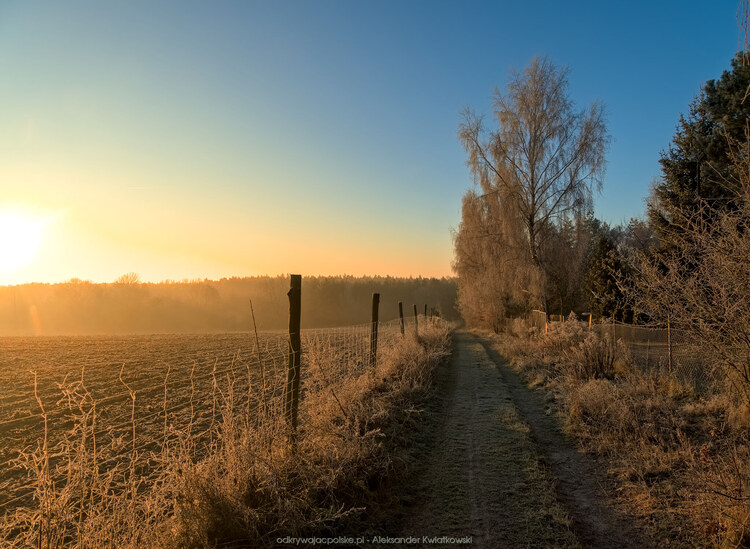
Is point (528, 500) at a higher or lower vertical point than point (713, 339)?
lower

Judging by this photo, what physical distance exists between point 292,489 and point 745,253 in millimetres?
4738

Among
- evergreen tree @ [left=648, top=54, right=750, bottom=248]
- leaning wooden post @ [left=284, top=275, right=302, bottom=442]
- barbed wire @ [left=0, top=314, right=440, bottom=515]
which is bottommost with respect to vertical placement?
barbed wire @ [left=0, top=314, right=440, bottom=515]

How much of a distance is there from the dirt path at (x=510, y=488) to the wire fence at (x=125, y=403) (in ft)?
5.91

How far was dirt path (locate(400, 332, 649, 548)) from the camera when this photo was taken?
3.82 meters

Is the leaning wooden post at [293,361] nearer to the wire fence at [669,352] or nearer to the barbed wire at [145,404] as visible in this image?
the barbed wire at [145,404]

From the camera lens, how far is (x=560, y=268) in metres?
19.8

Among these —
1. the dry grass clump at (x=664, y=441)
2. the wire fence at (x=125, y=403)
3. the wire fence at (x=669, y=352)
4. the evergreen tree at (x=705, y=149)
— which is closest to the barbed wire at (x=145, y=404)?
the wire fence at (x=125, y=403)

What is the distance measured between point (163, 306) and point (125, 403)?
5588 cm

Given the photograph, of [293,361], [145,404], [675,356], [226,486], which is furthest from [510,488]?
[675,356]

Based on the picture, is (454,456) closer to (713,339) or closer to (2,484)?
(713,339)

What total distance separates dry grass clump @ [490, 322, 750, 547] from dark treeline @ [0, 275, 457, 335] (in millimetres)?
39911

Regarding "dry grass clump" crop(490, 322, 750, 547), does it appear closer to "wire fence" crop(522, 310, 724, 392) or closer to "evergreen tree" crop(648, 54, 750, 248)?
"wire fence" crop(522, 310, 724, 392)

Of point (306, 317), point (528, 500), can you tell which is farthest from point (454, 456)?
point (306, 317)

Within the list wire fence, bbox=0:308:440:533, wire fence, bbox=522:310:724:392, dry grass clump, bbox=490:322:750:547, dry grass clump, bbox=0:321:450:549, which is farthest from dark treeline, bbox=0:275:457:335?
dry grass clump, bbox=0:321:450:549
